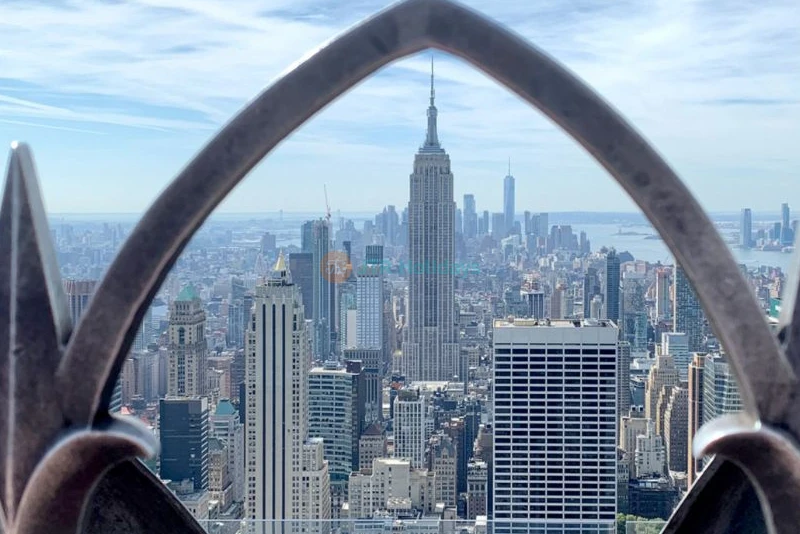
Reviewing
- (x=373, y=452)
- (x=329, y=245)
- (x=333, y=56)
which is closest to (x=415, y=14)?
(x=333, y=56)

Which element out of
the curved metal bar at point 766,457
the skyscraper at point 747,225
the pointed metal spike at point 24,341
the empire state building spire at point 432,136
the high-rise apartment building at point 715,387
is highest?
the empire state building spire at point 432,136

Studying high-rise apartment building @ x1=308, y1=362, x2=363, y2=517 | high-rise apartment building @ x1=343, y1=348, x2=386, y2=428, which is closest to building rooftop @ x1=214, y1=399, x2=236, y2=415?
high-rise apartment building @ x1=308, y1=362, x2=363, y2=517

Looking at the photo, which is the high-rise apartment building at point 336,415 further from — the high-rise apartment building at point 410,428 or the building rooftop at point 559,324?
the building rooftop at point 559,324

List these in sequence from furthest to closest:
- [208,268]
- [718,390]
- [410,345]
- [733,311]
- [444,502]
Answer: [410,345] < [444,502] < [208,268] < [718,390] < [733,311]

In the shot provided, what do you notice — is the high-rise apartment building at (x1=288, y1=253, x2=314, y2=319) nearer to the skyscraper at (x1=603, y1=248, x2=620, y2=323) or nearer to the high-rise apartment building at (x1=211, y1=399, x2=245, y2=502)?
the high-rise apartment building at (x1=211, y1=399, x2=245, y2=502)

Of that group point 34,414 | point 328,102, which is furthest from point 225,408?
point 328,102

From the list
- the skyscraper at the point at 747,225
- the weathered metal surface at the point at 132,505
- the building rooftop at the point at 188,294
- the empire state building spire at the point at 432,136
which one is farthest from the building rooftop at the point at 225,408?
the weathered metal surface at the point at 132,505

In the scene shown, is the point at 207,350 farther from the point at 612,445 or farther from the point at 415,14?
the point at 415,14
